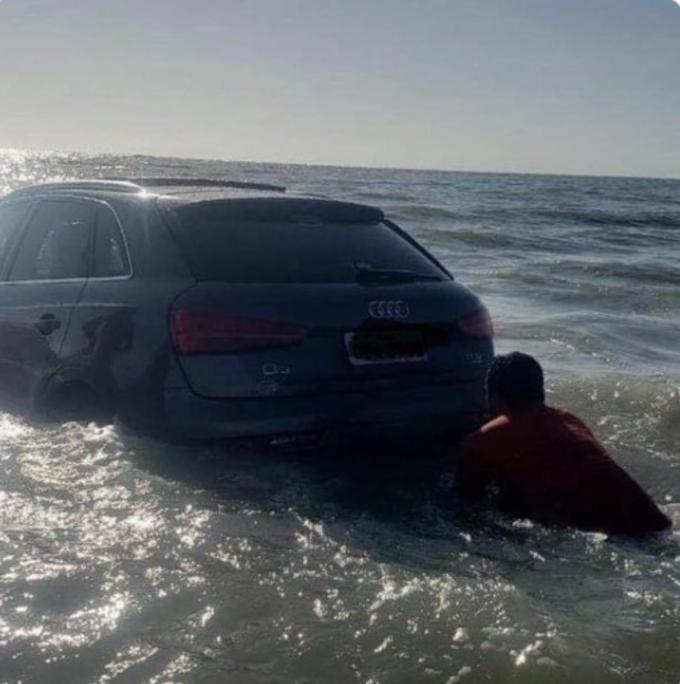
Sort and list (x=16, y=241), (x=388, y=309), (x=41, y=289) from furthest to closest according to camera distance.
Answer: (x=16, y=241) < (x=41, y=289) < (x=388, y=309)

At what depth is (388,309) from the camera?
197 inches

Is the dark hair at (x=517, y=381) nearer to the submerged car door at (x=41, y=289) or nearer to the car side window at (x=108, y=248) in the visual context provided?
the car side window at (x=108, y=248)

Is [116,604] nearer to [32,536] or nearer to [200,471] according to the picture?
[32,536]

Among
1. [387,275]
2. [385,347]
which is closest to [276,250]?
[387,275]

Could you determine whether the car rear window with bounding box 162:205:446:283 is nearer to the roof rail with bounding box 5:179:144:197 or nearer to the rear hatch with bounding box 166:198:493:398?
the rear hatch with bounding box 166:198:493:398

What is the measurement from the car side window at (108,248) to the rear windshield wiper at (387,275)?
111cm

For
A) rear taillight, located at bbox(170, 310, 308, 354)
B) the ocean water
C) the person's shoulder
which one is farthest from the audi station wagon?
the person's shoulder

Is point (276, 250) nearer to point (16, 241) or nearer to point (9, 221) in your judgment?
point (16, 241)

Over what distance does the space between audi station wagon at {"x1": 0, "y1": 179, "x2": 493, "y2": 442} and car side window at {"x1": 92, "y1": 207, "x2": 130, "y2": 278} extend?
0.03 ft

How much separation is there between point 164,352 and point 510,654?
2.12m

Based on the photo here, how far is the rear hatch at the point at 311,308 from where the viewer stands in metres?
4.66

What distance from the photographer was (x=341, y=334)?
4.86m

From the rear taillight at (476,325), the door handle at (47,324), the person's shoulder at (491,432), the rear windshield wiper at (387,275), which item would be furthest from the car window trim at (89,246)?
the person's shoulder at (491,432)

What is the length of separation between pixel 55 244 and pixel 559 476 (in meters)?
3.06
